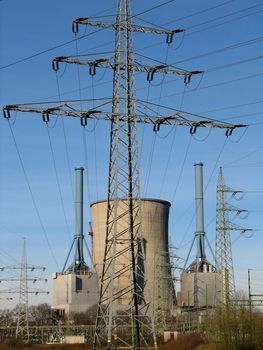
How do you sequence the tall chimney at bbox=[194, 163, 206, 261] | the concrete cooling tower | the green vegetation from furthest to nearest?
the tall chimney at bbox=[194, 163, 206, 261] < the concrete cooling tower < the green vegetation

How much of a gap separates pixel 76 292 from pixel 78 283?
1.27 m

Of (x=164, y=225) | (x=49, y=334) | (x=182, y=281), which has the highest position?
(x=164, y=225)

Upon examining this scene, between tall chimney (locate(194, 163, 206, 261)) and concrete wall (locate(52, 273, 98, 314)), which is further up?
tall chimney (locate(194, 163, 206, 261))

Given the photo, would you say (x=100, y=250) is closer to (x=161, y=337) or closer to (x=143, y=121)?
(x=161, y=337)

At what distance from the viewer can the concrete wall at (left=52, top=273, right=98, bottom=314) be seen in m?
88.3

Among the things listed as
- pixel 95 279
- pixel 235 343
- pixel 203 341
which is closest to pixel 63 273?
pixel 95 279

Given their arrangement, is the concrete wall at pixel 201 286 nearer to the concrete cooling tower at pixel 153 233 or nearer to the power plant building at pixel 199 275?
the power plant building at pixel 199 275

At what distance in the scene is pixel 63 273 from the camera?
92938 millimetres

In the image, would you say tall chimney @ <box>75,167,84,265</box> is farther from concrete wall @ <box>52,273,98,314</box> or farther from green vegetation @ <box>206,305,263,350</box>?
green vegetation @ <box>206,305,263,350</box>

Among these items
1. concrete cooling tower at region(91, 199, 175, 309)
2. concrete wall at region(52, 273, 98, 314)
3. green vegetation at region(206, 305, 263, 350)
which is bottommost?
green vegetation at region(206, 305, 263, 350)

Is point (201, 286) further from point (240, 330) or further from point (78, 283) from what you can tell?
point (240, 330)

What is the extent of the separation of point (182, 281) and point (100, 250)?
1914 centimetres

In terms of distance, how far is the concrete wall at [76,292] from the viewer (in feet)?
290

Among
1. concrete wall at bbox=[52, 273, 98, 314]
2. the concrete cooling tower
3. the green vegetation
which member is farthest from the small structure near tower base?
the green vegetation
